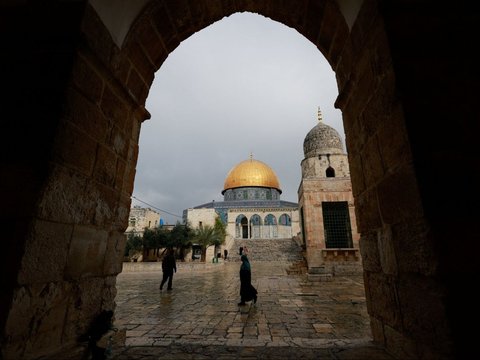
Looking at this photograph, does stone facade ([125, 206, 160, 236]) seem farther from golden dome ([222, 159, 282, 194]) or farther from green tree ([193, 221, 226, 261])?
golden dome ([222, 159, 282, 194])

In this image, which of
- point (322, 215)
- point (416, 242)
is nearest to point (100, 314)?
point (416, 242)

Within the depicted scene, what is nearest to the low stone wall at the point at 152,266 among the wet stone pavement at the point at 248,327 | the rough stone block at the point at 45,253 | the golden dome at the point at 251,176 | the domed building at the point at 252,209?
the domed building at the point at 252,209

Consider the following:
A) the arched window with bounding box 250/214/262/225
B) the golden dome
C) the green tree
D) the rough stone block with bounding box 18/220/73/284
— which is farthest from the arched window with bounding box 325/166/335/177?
the golden dome

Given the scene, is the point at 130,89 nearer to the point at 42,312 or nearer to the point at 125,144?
the point at 125,144

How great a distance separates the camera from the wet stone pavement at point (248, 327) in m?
2.21

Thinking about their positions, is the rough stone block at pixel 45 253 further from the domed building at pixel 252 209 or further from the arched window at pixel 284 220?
the arched window at pixel 284 220

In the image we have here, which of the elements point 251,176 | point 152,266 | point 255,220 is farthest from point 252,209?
point 152,266

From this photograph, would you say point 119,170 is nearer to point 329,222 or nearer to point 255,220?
point 329,222

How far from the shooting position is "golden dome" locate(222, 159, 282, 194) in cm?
3969

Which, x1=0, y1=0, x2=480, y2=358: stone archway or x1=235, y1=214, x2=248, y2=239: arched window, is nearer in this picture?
x1=0, y1=0, x2=480, y2=358: stone archway

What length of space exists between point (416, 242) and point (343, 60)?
2.16 meters

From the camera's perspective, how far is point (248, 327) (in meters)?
3.81

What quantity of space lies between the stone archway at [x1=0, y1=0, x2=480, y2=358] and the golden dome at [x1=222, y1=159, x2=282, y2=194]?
37.1 m

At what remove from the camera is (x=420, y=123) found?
1.59 m
